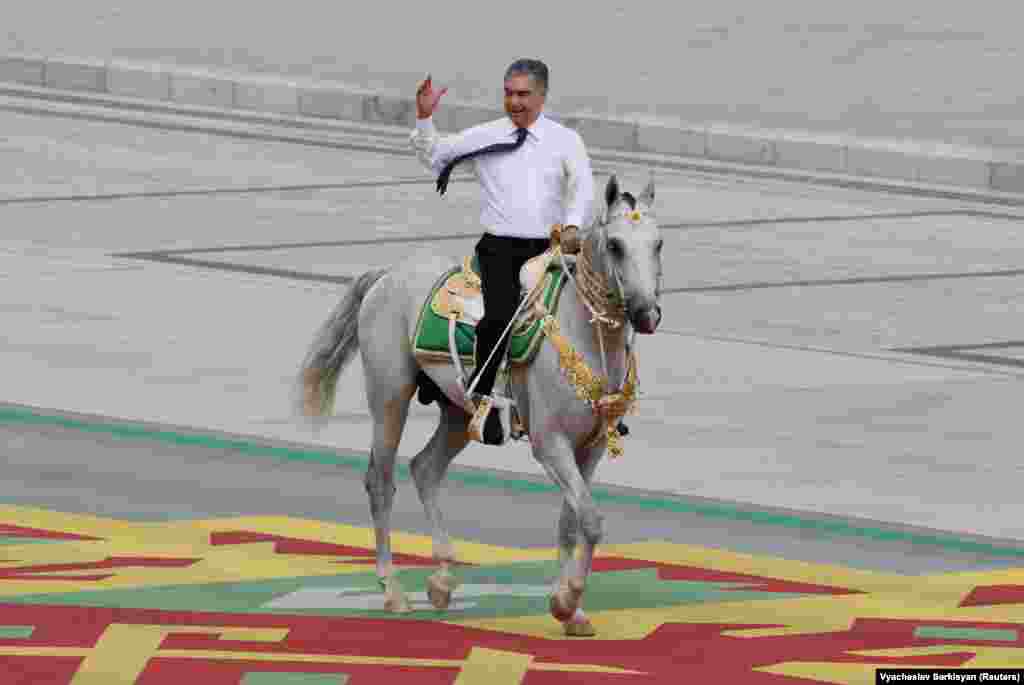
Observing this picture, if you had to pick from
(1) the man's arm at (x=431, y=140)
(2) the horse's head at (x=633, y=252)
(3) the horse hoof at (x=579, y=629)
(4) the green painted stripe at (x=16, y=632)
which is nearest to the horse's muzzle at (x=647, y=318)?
(2) the horse's head at (x=633, y=252)

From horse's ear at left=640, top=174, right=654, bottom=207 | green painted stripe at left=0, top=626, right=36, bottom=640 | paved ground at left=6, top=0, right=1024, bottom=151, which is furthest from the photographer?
paved ground at left=6, top=0, right=1024, bottom=151

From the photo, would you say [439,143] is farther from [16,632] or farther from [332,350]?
[16,632]

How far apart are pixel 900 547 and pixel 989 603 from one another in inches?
55.3

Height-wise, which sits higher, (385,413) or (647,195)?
(647,195)

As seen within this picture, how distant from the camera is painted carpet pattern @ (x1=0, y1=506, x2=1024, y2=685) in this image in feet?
34.4

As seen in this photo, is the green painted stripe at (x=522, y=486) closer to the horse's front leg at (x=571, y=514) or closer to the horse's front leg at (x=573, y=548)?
the horse's front leg at (x=573, y=548)

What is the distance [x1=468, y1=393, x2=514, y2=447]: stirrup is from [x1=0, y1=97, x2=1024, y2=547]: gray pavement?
2.82m

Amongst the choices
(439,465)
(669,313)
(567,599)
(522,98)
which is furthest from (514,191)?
(669,313)

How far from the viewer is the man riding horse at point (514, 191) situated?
11547 millimetres

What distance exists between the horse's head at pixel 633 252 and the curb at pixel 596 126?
16.9 meters

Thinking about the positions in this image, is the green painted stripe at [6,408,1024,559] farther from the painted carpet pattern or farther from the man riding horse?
the man riding horse

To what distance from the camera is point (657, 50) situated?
133ft

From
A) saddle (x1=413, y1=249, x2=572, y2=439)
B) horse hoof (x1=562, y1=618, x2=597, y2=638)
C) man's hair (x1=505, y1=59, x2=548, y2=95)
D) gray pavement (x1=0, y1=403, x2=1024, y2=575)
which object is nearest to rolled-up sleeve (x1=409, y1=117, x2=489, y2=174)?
man's hair (x1=505, y1=59, x2=548, y2=95)

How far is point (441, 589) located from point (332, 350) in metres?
1.28
